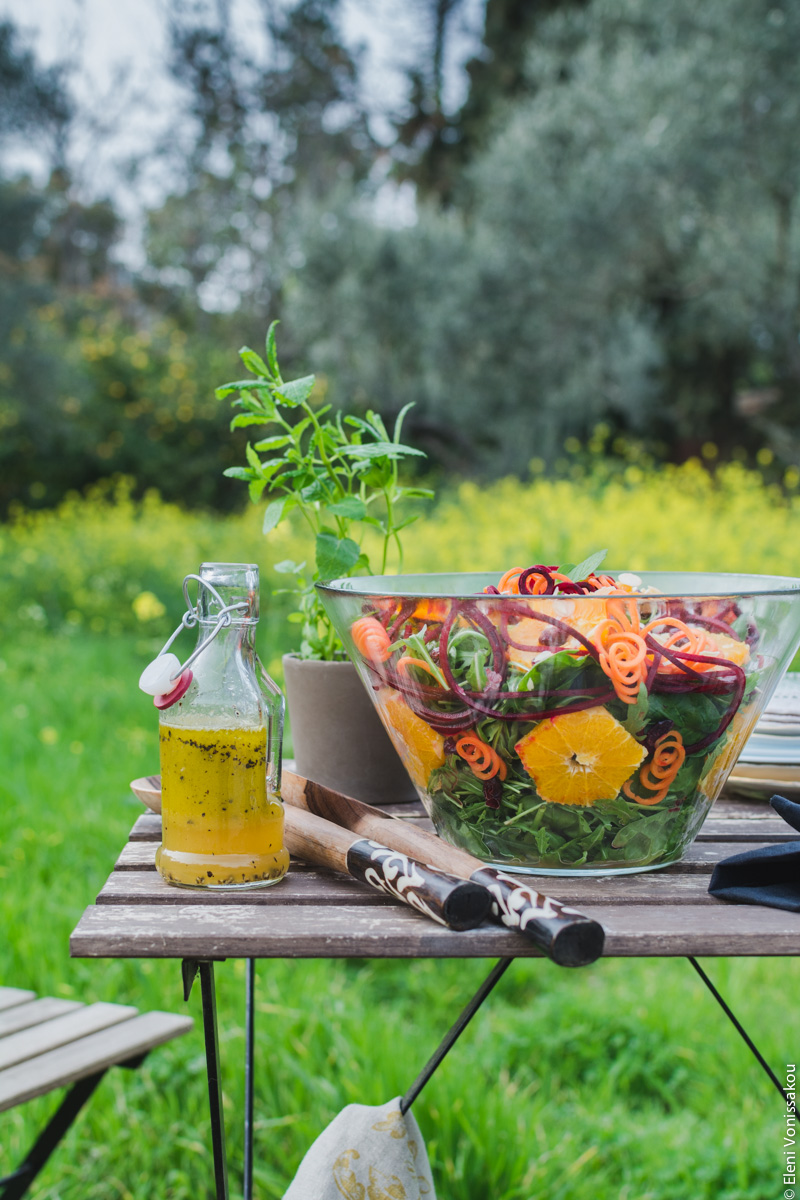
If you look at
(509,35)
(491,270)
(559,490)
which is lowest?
(559,490)

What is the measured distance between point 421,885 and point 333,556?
1.38 feet

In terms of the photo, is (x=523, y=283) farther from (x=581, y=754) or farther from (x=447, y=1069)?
(x=581, y=754)

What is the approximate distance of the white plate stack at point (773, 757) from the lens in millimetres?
1105

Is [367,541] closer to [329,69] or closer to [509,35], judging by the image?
[509,35]

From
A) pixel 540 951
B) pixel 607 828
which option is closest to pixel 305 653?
pixel 607 828

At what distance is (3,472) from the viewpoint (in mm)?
9984

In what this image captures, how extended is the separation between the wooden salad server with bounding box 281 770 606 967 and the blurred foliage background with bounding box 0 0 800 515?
6367 mm

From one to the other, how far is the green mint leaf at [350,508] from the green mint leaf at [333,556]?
3cm

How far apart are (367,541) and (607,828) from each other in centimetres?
279

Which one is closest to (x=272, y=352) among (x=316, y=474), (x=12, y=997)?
(x=316, y=474)

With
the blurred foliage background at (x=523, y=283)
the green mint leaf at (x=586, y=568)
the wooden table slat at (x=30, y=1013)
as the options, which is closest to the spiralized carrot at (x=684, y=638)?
the green mint leaf at (x=586, y=568)

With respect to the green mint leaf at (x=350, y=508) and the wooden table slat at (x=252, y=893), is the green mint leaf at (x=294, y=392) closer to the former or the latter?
the green mint leaf at (x=350, y=508)

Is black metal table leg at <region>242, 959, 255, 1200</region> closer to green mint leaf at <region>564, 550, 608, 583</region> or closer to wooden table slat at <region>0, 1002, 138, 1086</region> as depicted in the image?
wooden table slat at <region>0, 1002, 138, 1086</region>

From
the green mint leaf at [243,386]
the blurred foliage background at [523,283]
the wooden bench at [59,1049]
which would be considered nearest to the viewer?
the green mint leaf at [243,386]
